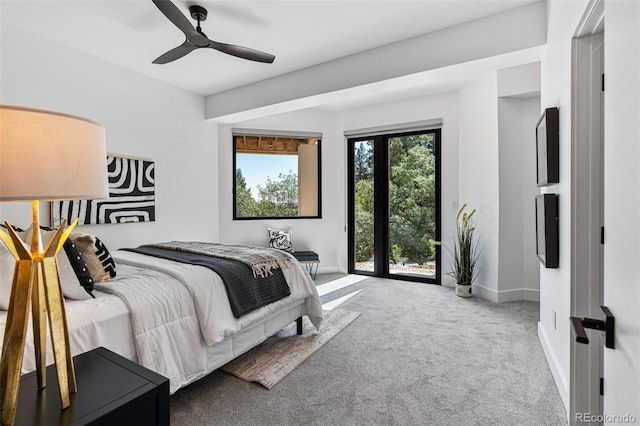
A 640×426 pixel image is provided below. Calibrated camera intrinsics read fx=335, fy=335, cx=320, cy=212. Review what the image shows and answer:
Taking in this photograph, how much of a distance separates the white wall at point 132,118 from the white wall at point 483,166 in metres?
3.37

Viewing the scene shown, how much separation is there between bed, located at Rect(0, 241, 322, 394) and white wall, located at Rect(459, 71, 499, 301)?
9.06ft

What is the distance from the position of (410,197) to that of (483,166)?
3.69ft

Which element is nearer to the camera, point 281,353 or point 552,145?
point 552,145

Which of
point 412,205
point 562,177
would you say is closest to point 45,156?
point 562,177

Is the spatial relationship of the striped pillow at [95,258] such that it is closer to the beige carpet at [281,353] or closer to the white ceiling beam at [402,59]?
the beige carpet at [281,353]

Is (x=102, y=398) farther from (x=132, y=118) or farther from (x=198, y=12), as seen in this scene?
(x=132, y=118)

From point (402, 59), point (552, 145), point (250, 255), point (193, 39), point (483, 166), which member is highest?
point (402, 59)

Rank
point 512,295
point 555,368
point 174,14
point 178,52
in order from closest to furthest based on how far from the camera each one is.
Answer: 1. point 174,14
2. point 555,368
3. point 178,52
4. point 512,295

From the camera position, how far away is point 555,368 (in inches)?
84.6

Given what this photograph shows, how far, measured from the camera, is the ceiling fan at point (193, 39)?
2027 mm

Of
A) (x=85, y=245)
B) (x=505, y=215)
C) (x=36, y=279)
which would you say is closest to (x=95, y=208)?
(x=85, y=245)

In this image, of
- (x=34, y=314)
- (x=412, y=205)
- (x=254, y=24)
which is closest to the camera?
(x=34, y=314)

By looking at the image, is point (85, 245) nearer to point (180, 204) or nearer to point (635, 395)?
point (180, 204)

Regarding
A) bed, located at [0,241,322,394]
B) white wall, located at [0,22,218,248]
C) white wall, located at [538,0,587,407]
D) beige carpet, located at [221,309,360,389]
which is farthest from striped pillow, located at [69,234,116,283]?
white wall, located at [538,0,587,407]
